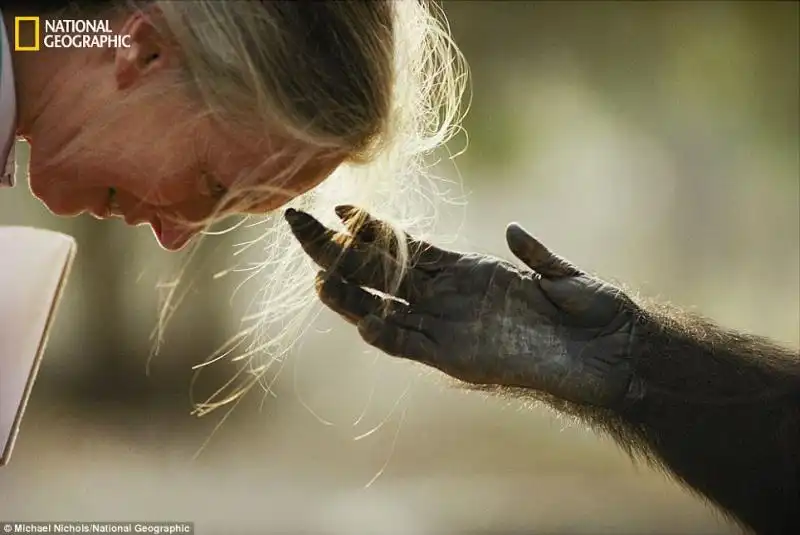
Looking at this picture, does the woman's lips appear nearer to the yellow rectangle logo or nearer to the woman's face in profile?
the woman's face in profile

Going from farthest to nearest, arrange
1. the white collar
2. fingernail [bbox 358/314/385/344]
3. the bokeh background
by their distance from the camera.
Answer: the bokeh background → fingernail [bbox 358/314/385/344] → the white collar

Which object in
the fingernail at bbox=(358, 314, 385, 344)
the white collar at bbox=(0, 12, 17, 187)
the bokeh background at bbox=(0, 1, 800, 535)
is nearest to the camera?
the white collar at bbox=(0, 12, 17, 187)

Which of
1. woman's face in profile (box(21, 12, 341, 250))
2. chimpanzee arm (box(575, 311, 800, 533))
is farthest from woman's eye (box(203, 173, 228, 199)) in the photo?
chimpanzee arm (box(575, 311, 800, 533))

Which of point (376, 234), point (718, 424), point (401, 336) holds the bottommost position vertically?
point (718, 424)

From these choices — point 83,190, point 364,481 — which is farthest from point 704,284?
point 83,190

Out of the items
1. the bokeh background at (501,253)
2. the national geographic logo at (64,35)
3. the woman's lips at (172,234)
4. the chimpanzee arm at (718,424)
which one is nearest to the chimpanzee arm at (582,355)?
the chimpanzee arm at (718,424)

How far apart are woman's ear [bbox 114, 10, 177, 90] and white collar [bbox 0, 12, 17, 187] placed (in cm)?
9

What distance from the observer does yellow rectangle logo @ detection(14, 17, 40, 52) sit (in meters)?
0.81

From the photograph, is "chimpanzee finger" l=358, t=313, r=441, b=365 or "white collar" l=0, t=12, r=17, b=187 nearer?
"white collar" l=0, t=12, r=17, b=187

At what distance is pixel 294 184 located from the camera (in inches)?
33.7

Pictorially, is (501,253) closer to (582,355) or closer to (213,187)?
(582,355)

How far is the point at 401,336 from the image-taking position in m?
0.88

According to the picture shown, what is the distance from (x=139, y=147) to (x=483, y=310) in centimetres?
36

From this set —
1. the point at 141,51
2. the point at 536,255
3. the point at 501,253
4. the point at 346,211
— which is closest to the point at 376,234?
the point at 346,211
